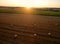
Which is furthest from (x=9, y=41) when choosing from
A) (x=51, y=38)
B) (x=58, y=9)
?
(x=58, y=9)

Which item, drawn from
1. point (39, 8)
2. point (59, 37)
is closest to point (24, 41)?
point (59, 37)

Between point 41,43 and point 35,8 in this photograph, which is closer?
point 41,43

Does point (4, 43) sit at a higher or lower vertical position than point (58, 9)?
higher

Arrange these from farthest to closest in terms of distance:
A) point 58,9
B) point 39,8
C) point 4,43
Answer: point 39,8 → point 58,9 → point 4,43

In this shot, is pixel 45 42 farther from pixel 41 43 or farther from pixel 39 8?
pixel 39 8

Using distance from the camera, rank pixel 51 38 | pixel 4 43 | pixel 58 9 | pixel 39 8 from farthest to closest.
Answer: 1. pixel 39 8
2. pixel 58 9
3. pixel 51 38
4. pixel 4 43

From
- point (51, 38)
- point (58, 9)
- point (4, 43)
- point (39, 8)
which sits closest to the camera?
point (4, 43)

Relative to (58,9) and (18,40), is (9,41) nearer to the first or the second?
(18,40)

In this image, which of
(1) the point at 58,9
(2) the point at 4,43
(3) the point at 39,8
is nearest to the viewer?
(2) the point at 4,43

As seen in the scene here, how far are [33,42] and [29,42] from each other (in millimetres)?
95

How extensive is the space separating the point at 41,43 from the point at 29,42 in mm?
262

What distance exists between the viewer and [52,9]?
12367mm

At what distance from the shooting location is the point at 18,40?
3.46 meters

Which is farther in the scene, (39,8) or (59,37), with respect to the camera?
(39,8)
